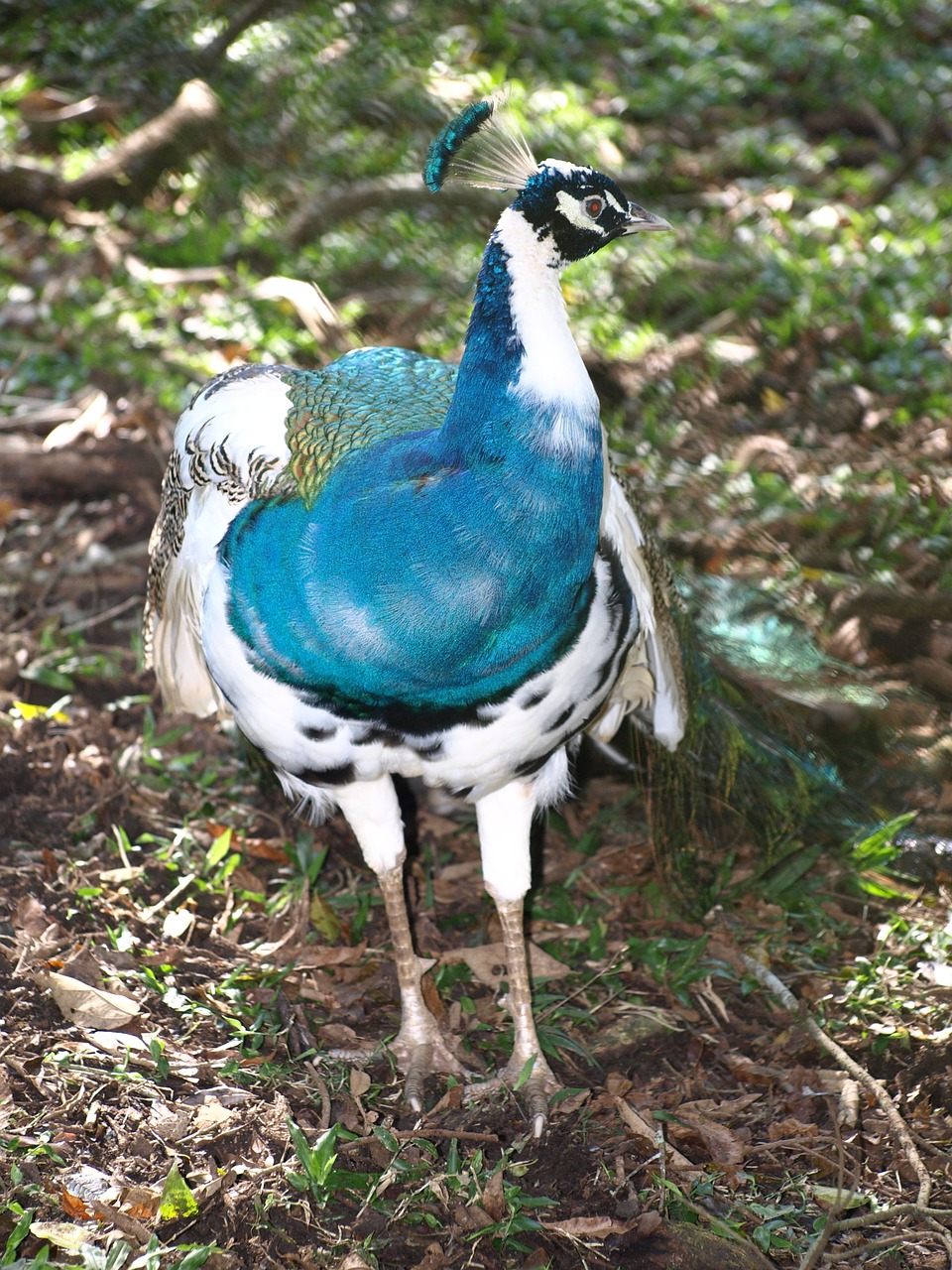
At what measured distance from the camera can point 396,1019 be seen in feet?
10.4

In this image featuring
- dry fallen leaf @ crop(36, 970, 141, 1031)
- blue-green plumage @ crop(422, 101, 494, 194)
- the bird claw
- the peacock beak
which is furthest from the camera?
the bird claw

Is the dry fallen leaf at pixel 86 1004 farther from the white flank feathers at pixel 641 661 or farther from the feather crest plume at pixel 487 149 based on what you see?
the feather crest plume at pixel 487 149

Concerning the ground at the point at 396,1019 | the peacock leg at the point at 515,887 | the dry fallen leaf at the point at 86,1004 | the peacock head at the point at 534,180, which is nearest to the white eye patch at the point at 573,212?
the peacock head at the point at 534,180

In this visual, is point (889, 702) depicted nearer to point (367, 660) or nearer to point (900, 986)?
point (900, 986)

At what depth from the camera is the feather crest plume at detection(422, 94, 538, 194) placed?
2.43 meters

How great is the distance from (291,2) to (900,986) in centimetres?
412

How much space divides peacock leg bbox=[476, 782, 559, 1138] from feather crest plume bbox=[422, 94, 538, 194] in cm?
122

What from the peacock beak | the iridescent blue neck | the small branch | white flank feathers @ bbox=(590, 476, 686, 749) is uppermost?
the peacock beak

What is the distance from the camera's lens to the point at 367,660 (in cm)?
240

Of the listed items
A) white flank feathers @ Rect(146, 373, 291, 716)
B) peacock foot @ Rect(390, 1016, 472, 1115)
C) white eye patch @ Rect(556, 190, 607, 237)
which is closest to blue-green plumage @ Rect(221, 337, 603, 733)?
white flank feathers @ Rect(146, 373, 291, 716)

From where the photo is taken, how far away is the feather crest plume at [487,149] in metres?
2.43

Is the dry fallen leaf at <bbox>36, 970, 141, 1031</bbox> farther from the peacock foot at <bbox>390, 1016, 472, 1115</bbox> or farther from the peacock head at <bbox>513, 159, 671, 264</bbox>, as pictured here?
the peacock head at <bbox>513, 159, 671, 264</bbox>

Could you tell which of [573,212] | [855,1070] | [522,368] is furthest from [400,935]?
[573,212]

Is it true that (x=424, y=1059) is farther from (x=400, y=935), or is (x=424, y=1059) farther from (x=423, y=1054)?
(x=400, y=935)
